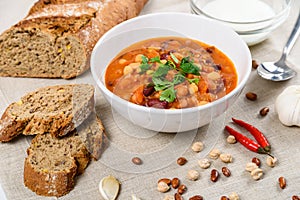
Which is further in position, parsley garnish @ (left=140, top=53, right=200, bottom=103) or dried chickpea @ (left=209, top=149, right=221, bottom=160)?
dried chickpea @ (left=209, top=149, right=221, bottom=160)

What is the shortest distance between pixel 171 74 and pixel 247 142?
836mm

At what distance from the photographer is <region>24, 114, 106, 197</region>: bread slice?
3664 millimetres

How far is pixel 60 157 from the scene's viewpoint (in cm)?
382

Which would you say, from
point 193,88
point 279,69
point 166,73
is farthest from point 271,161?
point 279,69

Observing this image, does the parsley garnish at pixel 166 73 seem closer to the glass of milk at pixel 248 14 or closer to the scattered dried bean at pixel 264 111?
the scattered dried bean at pixel 264 111

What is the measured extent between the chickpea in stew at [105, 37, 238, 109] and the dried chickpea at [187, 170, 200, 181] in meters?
0.51

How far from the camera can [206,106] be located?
144 inches

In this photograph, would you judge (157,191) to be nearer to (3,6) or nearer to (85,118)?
(85,118)

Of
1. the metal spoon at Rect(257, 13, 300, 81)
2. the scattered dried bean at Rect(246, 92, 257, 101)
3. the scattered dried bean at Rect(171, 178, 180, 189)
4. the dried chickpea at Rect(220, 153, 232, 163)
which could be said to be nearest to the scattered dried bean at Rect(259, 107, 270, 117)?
the scattered dried bean at Rect(246, 92, 257, 101)

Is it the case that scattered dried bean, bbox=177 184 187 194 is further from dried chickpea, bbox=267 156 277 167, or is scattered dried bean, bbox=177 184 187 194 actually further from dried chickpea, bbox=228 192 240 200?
dried chickpea, bbox=267 156 277 167

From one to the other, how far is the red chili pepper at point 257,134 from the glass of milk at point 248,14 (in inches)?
41.9

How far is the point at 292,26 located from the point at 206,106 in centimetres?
225

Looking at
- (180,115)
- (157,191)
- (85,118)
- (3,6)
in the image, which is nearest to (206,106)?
(180,115)

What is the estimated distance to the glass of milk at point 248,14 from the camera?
479cm
